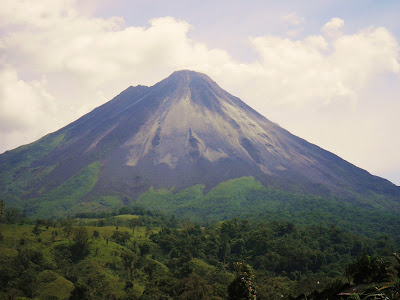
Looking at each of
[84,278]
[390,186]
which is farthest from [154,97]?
[84,278]

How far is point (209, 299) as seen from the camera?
33.9 meters

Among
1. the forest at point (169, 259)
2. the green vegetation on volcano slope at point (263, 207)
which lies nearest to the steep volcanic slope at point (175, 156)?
the green vegetation on volcano slope at point (263, 207)

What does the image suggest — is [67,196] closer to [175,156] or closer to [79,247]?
[175,156]

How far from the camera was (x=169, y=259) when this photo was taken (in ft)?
204

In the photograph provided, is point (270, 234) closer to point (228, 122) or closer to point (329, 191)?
point (329, 191)

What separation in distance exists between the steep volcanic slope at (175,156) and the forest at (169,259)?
58558 millimetres

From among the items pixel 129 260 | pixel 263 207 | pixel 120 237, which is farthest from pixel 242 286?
pixel 263 207

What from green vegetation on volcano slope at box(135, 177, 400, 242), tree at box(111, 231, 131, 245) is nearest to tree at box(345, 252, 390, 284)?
tree at box(111, 231, 131, 245)

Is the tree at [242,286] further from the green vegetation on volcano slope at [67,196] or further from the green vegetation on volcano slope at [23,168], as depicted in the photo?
the green vegetation on volcano slope at [23,168]

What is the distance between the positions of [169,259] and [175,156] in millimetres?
96382

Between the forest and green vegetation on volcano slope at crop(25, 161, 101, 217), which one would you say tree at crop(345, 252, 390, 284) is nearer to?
the forest

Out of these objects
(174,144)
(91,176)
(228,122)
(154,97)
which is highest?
(154,97)

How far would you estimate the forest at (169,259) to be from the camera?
4038 centimetres

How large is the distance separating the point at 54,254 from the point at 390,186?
143306mm
